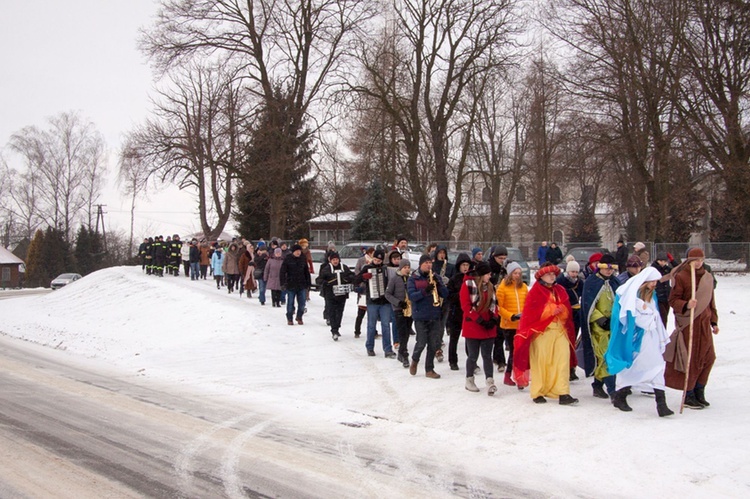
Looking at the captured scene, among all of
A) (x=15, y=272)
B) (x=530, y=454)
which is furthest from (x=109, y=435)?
(x=15, y=272)

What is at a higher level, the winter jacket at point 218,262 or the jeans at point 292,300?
the winter jacket at point 218,262

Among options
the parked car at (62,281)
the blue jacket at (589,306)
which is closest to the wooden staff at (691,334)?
the blue jacket at (589,306)

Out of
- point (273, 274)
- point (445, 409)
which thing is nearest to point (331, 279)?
point (273, 274)

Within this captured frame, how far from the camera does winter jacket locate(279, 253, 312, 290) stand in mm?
15867

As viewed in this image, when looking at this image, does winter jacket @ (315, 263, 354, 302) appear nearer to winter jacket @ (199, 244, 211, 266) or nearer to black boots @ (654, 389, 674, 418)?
black boots @ (654, 389, 674, 418)

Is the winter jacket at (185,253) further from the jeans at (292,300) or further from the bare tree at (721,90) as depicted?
the bare tree at (721,90)

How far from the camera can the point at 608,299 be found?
9156 millimetres

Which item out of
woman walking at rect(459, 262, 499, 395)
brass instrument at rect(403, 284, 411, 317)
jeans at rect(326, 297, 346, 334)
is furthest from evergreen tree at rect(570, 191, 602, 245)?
woman walking at rect(459, 262, 499, 395)

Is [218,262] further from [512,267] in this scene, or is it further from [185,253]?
[512,267]

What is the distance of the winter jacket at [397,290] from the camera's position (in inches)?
456

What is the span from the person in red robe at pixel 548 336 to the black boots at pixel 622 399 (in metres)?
0.55

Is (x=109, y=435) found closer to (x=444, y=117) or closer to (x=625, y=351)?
(x=625, y=351)

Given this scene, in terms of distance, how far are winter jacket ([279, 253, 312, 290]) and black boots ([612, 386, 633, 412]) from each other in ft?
28.8

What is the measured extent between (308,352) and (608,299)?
665 cm
